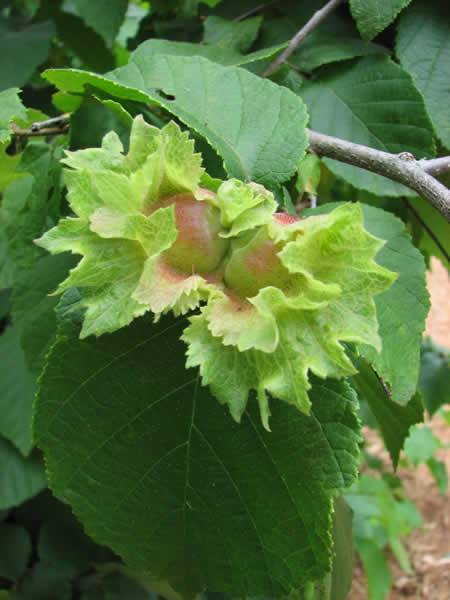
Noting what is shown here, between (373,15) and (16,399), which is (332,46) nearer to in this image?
(373,15)

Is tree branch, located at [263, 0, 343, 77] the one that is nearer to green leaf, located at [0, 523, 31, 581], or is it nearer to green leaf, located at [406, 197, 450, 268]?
green leaf, located at [406, 197, 450, 268]

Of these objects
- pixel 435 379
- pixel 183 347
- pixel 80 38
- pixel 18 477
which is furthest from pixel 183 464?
pixel 435 379

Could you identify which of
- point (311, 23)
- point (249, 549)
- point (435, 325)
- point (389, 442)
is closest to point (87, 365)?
point (249, 549)

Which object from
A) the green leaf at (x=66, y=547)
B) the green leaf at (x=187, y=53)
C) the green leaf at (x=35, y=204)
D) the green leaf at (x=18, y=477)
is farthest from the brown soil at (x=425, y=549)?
the green leaf at (x=35, y=204)

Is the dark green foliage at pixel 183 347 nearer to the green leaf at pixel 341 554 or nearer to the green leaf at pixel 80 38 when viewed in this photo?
the green leaf at pixel 341 554

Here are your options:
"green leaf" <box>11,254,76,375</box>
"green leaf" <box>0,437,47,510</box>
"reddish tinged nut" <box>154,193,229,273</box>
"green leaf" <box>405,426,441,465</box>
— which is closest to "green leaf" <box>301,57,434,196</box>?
"green leaf" <box>11,254,76,375</box>

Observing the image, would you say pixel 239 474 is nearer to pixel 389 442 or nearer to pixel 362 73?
pixel 389 442
